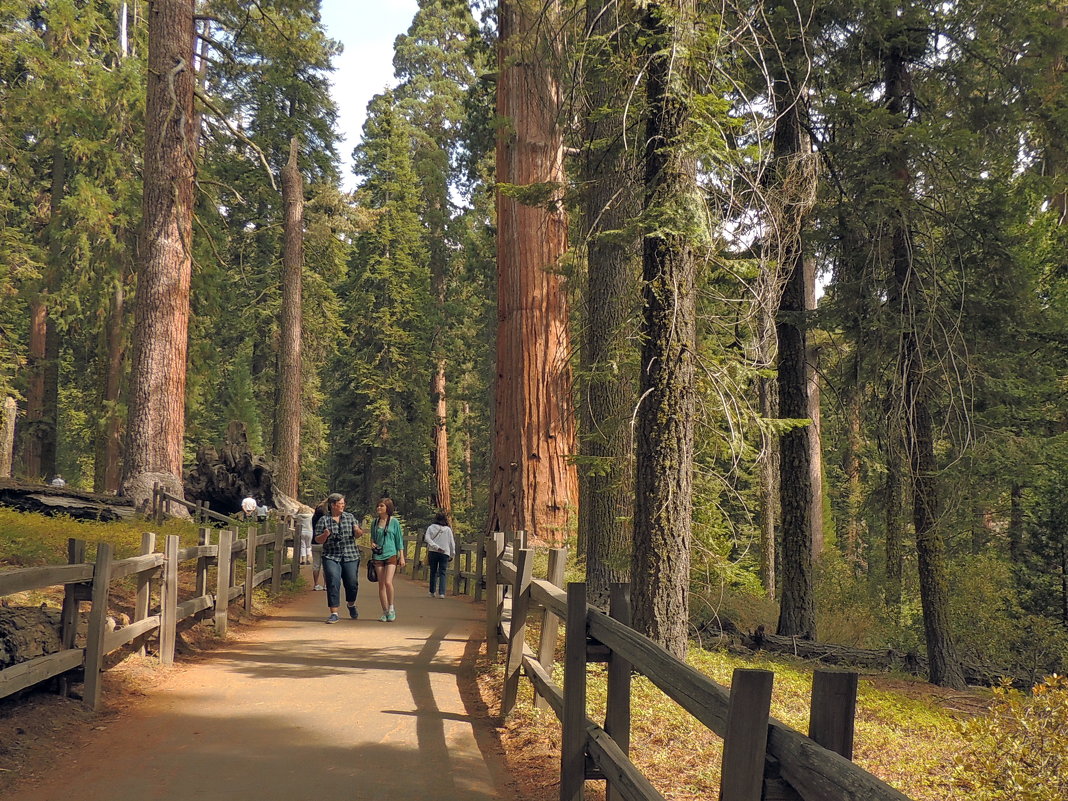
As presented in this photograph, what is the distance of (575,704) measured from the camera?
5574 mm

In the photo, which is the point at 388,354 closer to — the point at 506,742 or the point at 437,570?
the point at 437,570

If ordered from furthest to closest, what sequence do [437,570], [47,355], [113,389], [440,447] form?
1. [440,447]
2. [47,355]
3. [113,389]
4. [437,570]

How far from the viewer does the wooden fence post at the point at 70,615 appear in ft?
24.1

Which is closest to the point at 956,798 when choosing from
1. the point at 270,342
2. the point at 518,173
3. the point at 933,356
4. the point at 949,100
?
the point at 933,356

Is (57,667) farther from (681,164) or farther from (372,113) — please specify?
(372,113)

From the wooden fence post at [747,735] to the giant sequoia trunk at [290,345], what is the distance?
26.9m

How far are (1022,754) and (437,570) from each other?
14.6 metres

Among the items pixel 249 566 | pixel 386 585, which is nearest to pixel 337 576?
pixel 386 585

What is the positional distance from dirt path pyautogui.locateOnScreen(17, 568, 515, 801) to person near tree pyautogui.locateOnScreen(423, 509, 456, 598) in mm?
7119

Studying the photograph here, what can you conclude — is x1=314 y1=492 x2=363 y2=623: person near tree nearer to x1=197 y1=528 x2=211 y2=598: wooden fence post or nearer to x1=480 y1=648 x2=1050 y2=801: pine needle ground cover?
x1=197 y1=528 x2=211 y2=598: wooden fence post

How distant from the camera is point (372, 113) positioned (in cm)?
4781

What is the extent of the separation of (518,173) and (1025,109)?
25.8ft

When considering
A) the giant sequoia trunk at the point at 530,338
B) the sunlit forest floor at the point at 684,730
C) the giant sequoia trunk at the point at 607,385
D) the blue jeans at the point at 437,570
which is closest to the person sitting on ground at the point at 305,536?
the blue jeans at the point at 437,570

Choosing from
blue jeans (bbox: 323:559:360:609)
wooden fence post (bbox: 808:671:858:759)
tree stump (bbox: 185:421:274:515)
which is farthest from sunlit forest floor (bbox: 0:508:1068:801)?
tree stump (bbox: 185:421:274:515)
